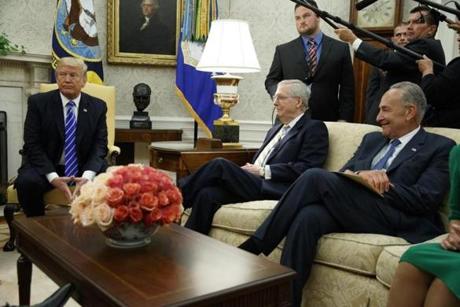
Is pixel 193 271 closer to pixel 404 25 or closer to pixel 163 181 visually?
pixel 163 181

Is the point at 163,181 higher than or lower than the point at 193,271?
higher

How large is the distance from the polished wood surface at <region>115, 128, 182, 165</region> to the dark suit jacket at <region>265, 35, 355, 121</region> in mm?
1397

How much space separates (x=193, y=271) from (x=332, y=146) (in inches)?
61.5

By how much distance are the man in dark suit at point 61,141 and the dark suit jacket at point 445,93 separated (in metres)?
1.91

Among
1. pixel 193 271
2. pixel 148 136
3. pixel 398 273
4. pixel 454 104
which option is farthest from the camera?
pixel 148 136

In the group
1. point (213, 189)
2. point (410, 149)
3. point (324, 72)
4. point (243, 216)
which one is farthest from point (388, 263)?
point (324, 72)

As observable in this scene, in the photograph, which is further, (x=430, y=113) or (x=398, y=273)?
(x=430, y=113)

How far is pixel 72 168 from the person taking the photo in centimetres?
291

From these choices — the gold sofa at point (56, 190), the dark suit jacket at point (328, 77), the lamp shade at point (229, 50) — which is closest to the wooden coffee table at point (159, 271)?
the gold sofa at point (56, 190)

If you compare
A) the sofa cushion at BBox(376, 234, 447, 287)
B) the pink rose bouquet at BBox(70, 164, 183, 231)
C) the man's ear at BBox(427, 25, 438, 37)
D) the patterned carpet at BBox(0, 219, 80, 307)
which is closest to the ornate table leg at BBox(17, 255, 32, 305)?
the patterned carpet at BBox(0, 219, 80, 307)

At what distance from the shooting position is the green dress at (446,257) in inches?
56.1

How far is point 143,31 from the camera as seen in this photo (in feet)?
15.0

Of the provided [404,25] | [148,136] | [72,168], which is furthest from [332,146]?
[148,136]

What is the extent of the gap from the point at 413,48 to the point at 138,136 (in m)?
2.46
